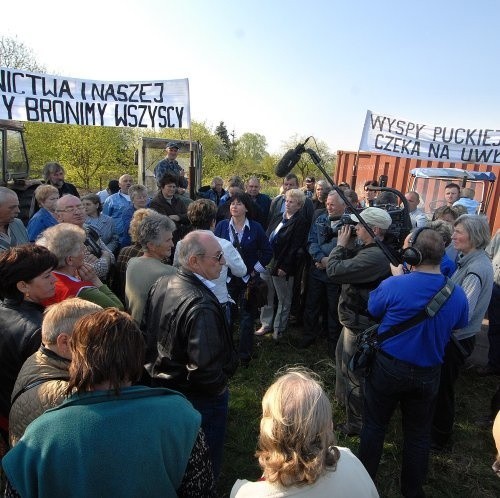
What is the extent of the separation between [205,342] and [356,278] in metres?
1.39

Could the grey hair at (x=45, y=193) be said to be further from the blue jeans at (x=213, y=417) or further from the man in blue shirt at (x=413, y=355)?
the man in blue shirt at (x=413, y=355)

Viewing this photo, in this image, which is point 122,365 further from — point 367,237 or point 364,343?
point 367,237

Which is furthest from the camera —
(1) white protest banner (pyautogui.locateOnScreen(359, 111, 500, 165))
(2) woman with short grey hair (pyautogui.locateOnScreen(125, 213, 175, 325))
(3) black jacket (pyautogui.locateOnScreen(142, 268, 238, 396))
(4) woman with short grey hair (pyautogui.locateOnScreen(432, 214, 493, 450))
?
(1) white protest banner (pyautogui.locateOnScreen(359, 111, 500, 165))

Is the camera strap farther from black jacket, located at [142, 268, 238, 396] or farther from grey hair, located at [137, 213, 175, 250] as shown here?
grey hair, located at [137, 213, 175, 250]

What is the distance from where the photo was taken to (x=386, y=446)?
10.2 feet

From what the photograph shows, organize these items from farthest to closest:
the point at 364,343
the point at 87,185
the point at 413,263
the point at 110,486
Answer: the point at 87,185 → the point at 364,343 → the point at 413,263 → the point at 110,486

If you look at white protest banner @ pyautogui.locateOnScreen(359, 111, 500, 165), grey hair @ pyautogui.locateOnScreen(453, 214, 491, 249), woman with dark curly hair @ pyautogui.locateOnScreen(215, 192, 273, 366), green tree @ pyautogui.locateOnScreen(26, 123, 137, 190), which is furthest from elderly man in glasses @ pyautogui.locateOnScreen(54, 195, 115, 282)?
green tree @ pyautogui.locateOnScreen(26, 123, 137, 190)

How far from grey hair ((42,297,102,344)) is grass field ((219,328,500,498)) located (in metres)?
→ 1.76

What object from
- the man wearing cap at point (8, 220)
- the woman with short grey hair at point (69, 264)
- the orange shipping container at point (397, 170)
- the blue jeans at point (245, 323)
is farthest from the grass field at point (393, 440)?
the orange shipping container at point (397, 170)

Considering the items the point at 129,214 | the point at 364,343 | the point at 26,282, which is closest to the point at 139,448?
the point at 26,282

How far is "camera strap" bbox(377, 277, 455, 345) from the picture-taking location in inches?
86.4

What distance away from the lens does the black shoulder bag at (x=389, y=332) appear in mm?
2199

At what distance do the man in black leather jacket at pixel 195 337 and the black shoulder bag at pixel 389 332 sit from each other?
2.61 ft

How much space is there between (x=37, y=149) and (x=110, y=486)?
16.8 metres
